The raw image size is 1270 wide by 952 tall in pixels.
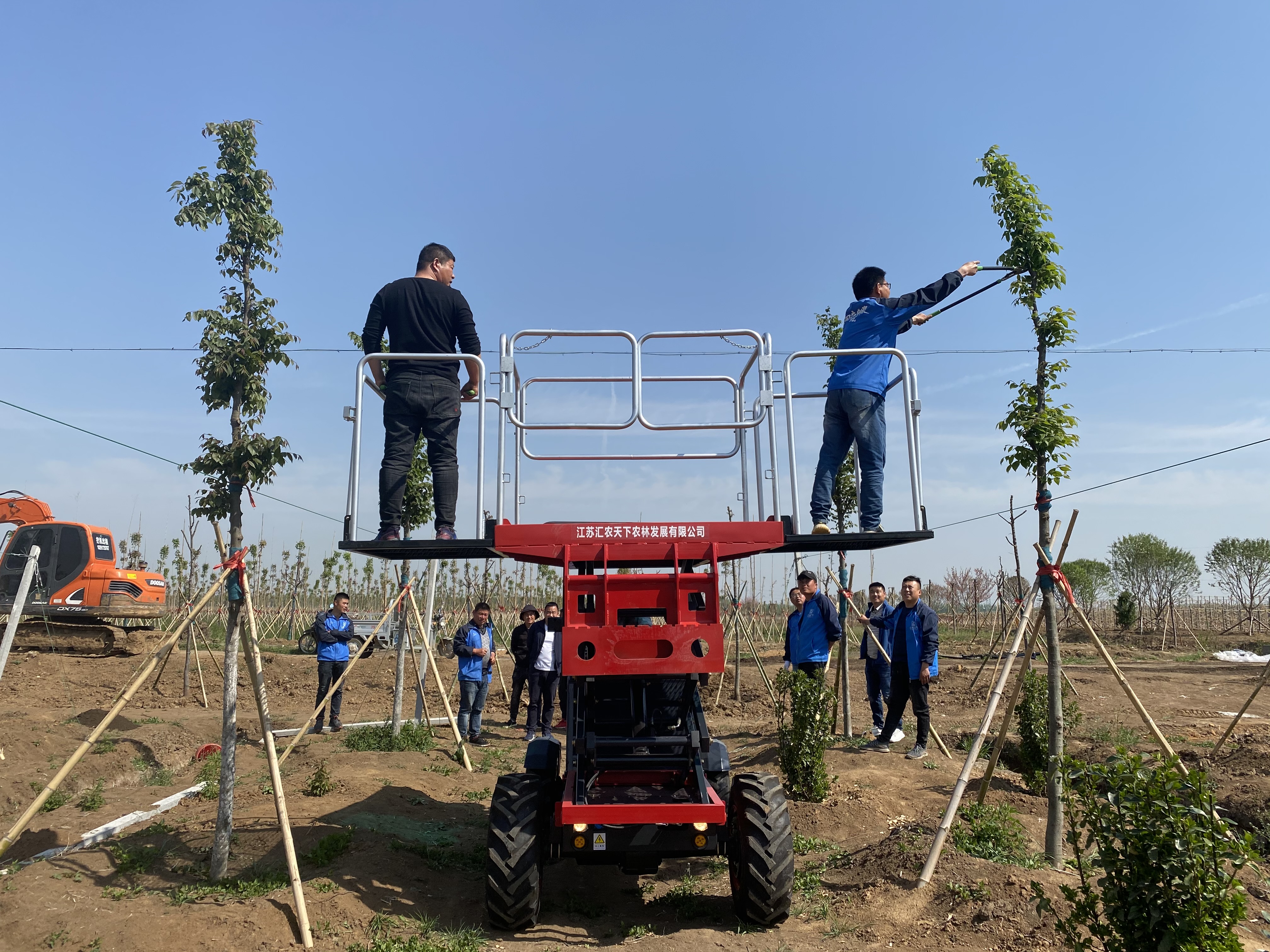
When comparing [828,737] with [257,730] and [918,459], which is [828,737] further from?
[257,730]

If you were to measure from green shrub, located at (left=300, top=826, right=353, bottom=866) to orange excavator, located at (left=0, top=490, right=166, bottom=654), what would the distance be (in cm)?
1630

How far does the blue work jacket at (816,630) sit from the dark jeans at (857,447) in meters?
4.31

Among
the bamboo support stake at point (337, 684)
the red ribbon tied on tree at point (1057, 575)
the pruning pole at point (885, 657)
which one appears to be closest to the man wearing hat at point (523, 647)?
the bamboo support stake at point (337, 684)

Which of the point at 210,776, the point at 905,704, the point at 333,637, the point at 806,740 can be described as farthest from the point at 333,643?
the point at 905,704

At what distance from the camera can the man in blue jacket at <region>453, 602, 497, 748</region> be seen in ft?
42.3

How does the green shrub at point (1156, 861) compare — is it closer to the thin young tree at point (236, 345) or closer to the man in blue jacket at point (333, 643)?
the thin young tree at point (236, 345)

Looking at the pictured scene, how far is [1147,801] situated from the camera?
3.79 meters

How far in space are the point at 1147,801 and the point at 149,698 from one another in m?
19.1

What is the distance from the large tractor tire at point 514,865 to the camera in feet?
17.4

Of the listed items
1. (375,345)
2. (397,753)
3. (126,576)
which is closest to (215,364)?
(375,345)

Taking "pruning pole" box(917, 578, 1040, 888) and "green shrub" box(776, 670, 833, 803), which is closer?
"pruning pole" box(917, 578, 1040, 888)

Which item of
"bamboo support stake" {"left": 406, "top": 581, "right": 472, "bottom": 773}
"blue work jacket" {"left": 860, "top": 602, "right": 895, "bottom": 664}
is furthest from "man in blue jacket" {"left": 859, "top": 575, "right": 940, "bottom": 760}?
"bamboo support stake" {"left": 406, "top": 581, "right": 472, "bottom": 773}

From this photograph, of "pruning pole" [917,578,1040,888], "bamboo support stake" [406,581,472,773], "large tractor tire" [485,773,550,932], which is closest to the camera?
"large tractor tire" [485,773,550,932]

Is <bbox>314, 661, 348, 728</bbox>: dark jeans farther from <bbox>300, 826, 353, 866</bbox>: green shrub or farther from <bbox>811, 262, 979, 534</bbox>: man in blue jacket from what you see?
<bbox>811, 262, 979, 534</bbox>: man in blue jacket
